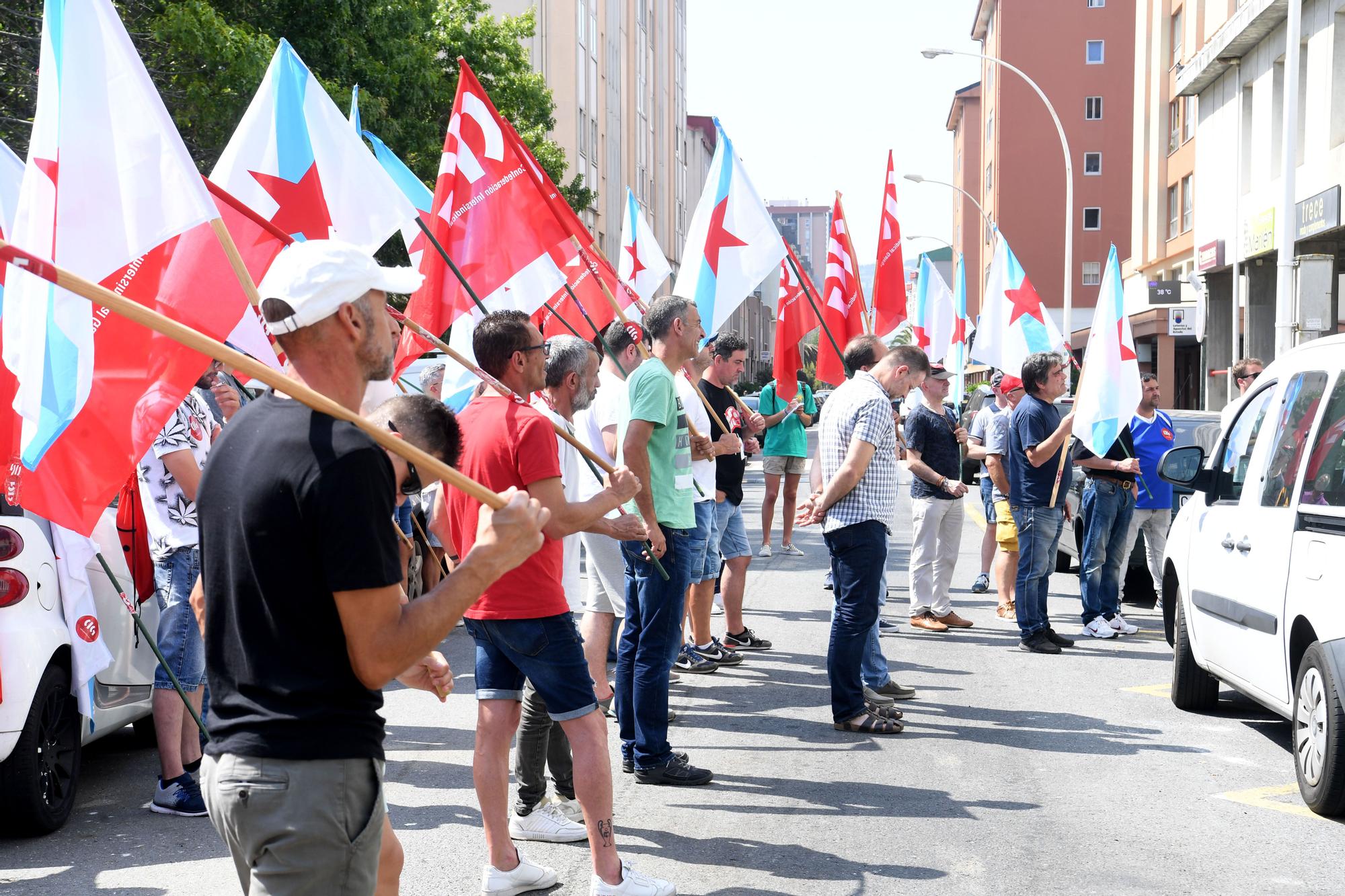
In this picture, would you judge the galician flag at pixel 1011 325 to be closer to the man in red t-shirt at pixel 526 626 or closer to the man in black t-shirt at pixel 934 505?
the man in black t-shirt at pixel 934 505

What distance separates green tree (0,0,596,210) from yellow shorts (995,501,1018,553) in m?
8.43

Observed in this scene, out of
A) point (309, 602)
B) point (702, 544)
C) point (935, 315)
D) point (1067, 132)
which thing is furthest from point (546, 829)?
point (1067, 132)

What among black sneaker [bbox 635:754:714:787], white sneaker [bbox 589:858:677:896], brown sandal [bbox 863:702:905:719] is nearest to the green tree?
black sneaker [bbox 635:754:714:787]

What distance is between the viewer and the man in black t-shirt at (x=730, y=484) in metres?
8.78

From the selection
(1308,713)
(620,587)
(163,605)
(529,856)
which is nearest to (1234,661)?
(1308,713)

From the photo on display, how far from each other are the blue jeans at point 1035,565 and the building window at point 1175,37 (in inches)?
1133

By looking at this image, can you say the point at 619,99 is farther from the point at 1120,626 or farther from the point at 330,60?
the point at 1120,626

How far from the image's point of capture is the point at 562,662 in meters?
4.39

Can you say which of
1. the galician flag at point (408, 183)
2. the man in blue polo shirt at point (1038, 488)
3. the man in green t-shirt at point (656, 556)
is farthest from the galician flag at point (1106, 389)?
the galician flag at point (408, 183)

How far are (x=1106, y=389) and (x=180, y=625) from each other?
644 centimetres

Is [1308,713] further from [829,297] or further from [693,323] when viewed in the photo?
[829,297]

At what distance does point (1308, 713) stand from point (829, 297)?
207 inches

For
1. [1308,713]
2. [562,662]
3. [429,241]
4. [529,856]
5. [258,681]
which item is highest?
[429,241]

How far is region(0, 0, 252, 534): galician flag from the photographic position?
3828 mm
